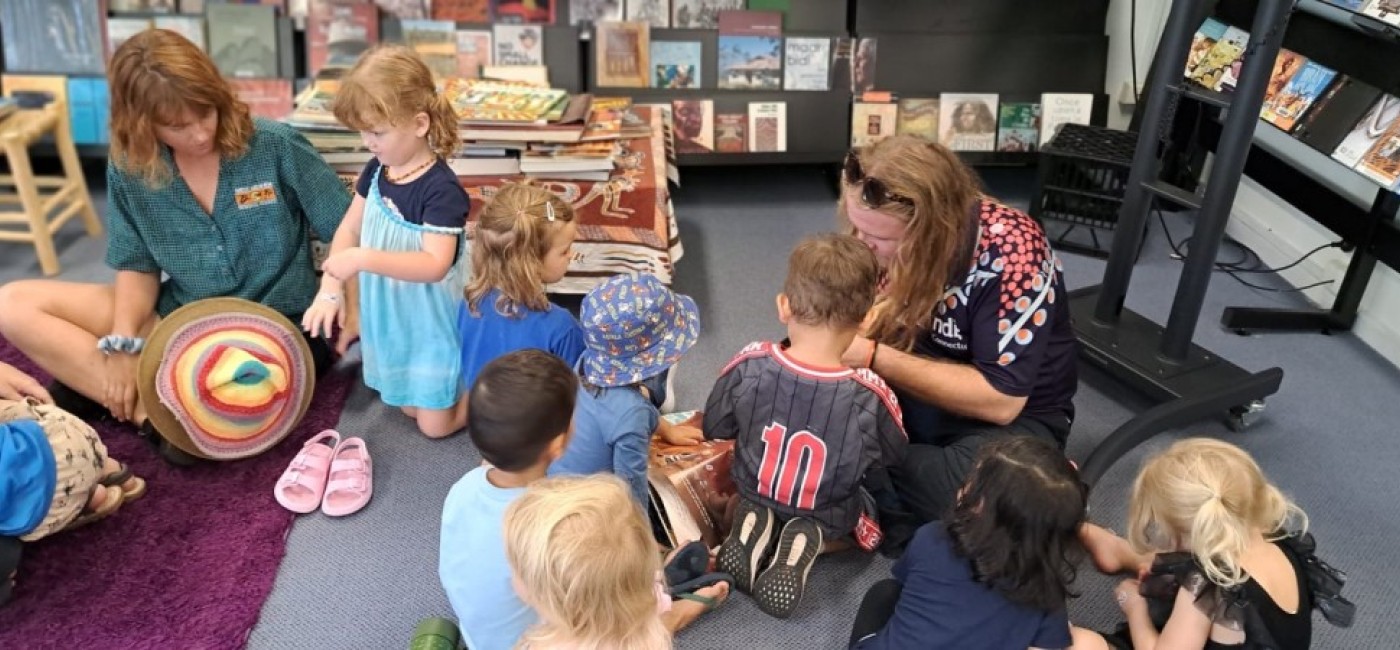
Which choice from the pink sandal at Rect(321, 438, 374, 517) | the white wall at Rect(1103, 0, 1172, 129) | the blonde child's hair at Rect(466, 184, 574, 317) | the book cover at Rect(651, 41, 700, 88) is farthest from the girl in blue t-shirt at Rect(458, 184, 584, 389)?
the white wall at Rect(1103, 0, 1172, 129)

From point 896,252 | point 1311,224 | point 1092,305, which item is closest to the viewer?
point 896,252

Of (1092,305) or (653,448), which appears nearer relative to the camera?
(653,448)

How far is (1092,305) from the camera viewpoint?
2.93 metres

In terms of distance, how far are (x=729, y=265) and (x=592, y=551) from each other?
2185 millimetres

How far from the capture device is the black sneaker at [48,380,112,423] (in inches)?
99.2

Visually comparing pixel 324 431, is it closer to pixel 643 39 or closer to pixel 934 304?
pixel 934 304

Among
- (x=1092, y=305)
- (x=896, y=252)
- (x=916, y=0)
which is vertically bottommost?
(x=1092, y=305)

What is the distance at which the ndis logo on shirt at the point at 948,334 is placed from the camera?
2068mm

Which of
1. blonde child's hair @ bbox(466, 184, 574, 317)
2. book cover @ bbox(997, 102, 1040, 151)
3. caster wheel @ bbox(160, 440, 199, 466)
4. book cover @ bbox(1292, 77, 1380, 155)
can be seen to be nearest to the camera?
blonde child's hair @ bbox(466, 184, 574, 317)

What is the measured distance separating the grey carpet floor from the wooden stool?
0.28 feet

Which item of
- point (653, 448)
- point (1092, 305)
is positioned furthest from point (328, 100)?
point (1092, 305)

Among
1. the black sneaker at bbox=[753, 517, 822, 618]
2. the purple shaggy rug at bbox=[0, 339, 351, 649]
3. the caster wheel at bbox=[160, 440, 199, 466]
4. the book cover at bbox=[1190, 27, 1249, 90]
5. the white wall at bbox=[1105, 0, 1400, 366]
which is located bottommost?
the purple shaggy rug at bbox=[0, 339, 351, 649]

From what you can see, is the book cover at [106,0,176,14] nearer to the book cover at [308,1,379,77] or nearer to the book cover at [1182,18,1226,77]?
the book cover at [308,1,379,77]

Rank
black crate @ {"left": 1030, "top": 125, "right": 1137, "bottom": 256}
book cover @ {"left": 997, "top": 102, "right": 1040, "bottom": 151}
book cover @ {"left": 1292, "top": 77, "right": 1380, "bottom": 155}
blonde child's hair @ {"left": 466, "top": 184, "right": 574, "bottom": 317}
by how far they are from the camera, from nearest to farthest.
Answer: blonde child's hair @ {"left": 466, "top": 184, "right": 574, "bottom": 317}
book cover @ {"left": 1292, "top": 77, "right": 1380, "bottom": 155}
black crate @ {"left": 1030, "top": 125, "right": 1137, "bottom": 256}
book cover @ {"left": 997, "top": 102, "right": 1040, "bottom": 151}
